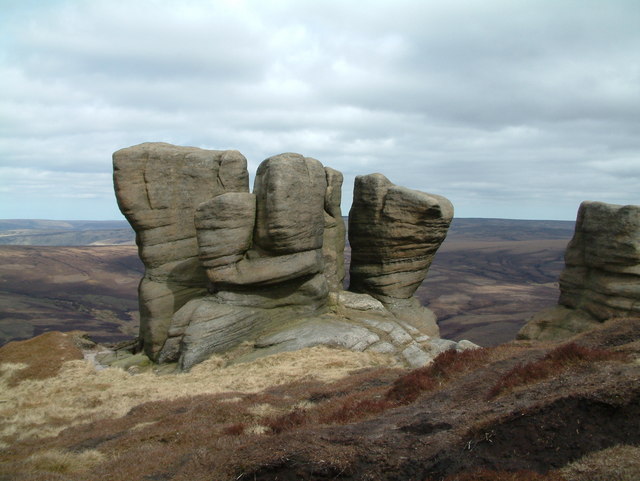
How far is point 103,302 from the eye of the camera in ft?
479

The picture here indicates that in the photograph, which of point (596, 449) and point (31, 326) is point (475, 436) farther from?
point (31, 326)

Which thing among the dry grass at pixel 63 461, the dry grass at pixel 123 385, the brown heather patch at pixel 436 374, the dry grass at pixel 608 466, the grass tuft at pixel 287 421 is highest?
the dry grass at pixel 608 466

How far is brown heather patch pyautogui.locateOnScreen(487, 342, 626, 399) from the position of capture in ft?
52.6

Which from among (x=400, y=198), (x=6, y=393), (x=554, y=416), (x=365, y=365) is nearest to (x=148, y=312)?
(x=6, y=393)

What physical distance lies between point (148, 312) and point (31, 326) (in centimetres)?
9537

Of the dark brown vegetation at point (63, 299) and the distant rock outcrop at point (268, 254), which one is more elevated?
the distant rock outcrop at point (268, 254)

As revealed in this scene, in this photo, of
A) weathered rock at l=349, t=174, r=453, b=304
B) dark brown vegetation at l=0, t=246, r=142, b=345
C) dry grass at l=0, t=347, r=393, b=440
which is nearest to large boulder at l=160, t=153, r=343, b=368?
dry grass at l=0, t=347, r=393, b=440

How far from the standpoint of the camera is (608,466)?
9.40m

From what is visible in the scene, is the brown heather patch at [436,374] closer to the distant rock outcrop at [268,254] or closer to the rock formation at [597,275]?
the distant rock outcrop at [268,254]

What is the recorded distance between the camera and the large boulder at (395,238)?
127 feet

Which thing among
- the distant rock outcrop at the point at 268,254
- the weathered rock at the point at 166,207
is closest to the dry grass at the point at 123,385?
the distant rock outcrop at the point at 268,254

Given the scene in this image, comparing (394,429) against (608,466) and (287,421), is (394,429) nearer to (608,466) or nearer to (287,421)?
(287,421)

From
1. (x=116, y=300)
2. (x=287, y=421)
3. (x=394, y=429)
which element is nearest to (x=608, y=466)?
(x=394, y=429)

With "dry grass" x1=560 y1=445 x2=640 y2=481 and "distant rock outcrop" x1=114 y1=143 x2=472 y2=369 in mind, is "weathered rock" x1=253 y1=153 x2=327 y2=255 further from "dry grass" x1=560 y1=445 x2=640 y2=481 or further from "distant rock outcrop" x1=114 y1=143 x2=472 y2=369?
"dry grass" x1=560 y1=445 x2=640 y2=481
